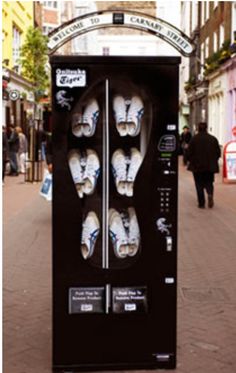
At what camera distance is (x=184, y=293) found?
6918mm

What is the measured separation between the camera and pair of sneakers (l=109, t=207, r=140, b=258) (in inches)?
174

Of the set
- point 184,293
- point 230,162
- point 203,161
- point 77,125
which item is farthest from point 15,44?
point 77,125

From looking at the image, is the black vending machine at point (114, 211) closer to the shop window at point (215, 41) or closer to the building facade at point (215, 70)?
the building facade at point (215, 70)

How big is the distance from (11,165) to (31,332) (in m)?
18.7

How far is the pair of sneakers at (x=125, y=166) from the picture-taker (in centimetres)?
433

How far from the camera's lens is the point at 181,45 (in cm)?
686

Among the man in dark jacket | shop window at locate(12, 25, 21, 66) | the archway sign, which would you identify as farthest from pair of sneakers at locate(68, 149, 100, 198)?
shop window at locate(12, 25, 21, 66)

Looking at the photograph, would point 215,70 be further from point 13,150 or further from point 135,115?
point 135,115

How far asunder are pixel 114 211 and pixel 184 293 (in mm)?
2766

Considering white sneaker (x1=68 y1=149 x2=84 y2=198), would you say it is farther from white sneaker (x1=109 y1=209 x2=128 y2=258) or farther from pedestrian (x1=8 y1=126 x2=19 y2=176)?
pedestrian (x1=8 y1=126 x2=19 y2=176)

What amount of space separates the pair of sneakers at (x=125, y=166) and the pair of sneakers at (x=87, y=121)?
220 mm

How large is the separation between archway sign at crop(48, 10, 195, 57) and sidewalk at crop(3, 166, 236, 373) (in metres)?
2.43

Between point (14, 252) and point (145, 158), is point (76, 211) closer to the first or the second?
point (145, 158)

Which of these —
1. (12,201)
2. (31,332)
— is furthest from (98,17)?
(12,201)
